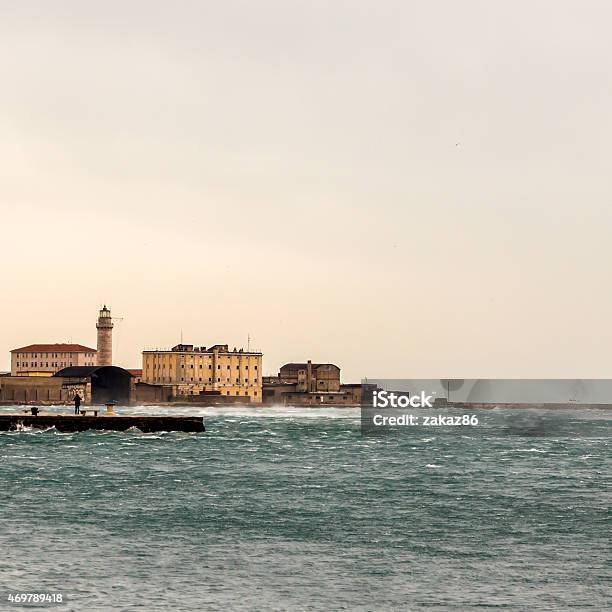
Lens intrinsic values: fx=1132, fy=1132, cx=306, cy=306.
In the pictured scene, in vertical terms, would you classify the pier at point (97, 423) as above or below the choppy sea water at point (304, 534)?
above

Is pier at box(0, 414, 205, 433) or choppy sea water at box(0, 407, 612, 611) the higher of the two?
pier at box(0, 414, 205, 433)

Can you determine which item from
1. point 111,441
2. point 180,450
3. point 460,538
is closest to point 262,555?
point 460,538

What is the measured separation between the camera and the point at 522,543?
113 feet

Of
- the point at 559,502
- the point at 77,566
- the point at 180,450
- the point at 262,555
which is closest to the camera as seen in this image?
the point at 77,566

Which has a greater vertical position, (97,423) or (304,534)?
(97,423)

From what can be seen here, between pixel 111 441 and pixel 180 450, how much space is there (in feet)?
44.1

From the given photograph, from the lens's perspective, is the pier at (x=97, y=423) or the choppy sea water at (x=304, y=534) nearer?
the choppy sea water at (x=304, y=534)

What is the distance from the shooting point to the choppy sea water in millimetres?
26953

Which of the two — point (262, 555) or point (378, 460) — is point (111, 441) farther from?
point (262, 555)

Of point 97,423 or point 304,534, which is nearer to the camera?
point 304,534

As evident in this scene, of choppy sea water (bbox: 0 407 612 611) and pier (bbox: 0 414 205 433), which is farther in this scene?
pier (bbox: 0 414 205 433)

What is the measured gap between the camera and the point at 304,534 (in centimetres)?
3631

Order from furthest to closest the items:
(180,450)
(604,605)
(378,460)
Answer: (180,450)
(378,460)
(604,605)

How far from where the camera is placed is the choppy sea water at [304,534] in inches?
1061
